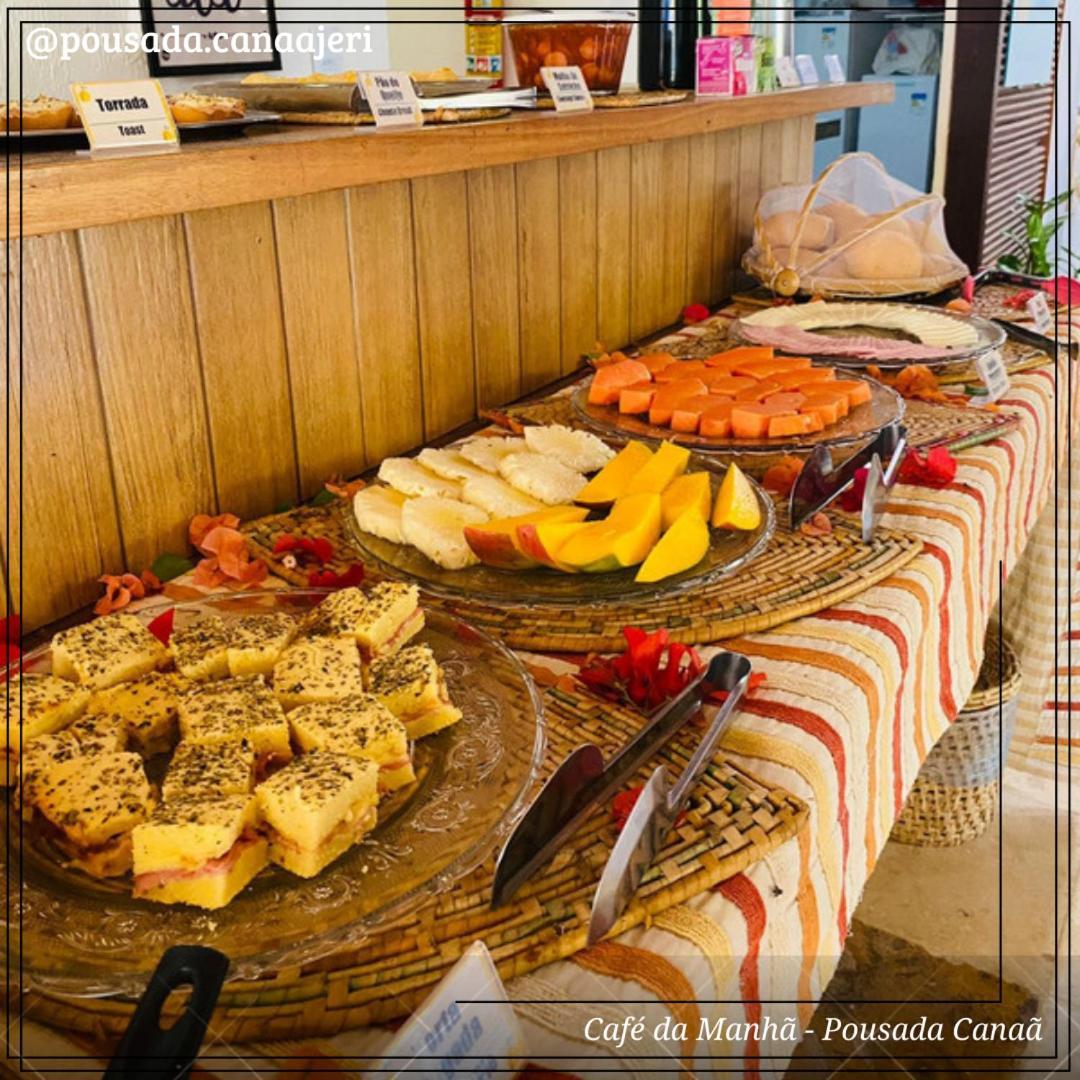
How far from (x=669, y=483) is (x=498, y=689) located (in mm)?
383

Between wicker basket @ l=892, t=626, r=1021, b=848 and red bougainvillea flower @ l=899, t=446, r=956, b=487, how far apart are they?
672 mm

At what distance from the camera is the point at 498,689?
2.66 ft

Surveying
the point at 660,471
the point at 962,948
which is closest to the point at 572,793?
the point at 660,471

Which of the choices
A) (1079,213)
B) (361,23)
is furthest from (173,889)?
(1079,213)

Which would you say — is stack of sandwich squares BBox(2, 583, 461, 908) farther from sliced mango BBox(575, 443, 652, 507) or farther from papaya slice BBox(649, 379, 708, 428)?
papaya slice BBox(649, 379, 708, 428)

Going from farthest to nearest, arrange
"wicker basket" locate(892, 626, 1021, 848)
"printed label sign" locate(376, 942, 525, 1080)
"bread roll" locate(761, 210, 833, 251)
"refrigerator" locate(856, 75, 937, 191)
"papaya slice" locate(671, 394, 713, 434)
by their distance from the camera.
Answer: "refrigerator" locate(856, 75, 937, 191), "bread roll" locate(761, 210, 833, 251), "wicker basket" locate(892, 626, 1021, 848), "papaya slice" locate(671, 394, 713, 434), "printed label sign" locate(376, 942, 525, 1080)

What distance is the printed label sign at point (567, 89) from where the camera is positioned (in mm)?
1549

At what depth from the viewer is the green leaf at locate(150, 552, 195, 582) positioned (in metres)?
1.11

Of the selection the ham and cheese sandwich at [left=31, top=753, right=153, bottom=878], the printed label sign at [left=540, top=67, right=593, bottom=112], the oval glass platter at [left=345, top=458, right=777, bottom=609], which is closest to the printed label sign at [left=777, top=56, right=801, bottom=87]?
the printed label sign at [left=540, top=67, right=593, bottom=112]

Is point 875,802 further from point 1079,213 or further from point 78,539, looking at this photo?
point 1079,213

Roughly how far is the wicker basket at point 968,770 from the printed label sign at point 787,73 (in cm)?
120

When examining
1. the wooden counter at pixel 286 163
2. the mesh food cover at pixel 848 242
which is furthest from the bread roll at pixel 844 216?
the wooden counter at pixel 286 163

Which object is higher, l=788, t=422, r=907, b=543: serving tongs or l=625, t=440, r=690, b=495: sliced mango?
l=625, t=440, r=690, b=495: sliced mango

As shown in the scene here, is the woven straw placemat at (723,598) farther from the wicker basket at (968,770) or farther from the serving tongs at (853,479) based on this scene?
the wicker basket at (968,770)
